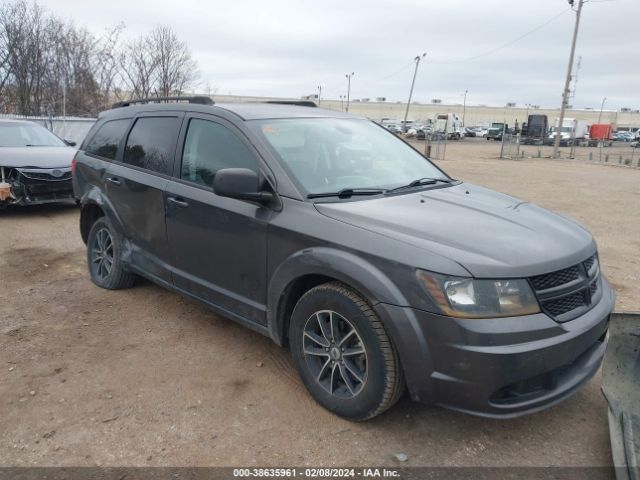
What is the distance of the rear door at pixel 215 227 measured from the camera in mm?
3371

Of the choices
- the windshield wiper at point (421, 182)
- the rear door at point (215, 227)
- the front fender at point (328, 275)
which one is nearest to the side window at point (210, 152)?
the rear door at point (215, 227)

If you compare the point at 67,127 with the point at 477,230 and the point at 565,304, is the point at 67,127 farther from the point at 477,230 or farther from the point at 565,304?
the point at 565,304

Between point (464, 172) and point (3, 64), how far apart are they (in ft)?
63.1

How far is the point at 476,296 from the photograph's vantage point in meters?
2.48

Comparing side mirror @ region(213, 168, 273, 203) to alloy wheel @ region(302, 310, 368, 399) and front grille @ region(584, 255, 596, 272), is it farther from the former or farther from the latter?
front grille @ region(584, 255, 596, 272)

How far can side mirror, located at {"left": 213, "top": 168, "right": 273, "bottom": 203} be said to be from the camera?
10.1 feet

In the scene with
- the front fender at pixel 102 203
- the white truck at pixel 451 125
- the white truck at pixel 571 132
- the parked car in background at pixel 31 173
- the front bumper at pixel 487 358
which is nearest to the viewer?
the front bumper at pixel 487 358

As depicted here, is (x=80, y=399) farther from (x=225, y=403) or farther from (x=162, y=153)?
(x=162, y=153)

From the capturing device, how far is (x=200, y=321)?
4.41 metres

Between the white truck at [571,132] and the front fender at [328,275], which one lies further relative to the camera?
the white truck at [571,132]

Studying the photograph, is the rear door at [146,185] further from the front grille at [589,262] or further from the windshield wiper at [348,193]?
the front grille at [589,262]

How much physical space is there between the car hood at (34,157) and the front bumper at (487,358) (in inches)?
305

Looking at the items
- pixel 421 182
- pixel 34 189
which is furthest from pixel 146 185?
pixel 34 189

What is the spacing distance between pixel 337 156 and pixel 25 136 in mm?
8115
